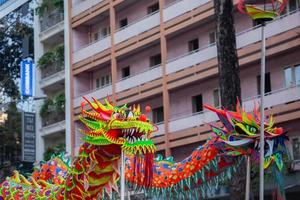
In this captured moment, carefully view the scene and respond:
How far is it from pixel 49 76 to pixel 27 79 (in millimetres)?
1400

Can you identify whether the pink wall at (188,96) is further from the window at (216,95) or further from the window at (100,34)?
the window at (100,34)

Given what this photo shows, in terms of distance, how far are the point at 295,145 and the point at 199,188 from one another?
12428 millimetres

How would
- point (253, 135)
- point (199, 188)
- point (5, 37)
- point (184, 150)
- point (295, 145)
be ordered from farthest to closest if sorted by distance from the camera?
1. point (5, 37)
2. point (184, 150)
3. point (295, 145)
4. point (199, 188)
5. point (253, 135)

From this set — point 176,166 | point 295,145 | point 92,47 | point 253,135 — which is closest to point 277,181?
point 253,135

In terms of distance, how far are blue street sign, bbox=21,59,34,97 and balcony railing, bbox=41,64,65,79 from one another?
1021 millimetres

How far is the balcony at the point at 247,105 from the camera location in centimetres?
2506

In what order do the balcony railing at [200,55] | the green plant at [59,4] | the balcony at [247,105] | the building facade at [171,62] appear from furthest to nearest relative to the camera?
1. the green plant at [59,4]
2. the building facade at [171,62]
3. the balcony railing at [200,55]
4. the balcony at [247,105]

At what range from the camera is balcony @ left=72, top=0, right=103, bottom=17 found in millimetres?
36719

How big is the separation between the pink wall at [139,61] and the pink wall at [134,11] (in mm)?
1884

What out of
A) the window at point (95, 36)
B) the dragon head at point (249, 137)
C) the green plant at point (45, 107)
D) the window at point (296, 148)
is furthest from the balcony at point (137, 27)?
the dragon head at point (249, 137)

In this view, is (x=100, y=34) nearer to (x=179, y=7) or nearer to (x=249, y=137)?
(x=179, y=7)

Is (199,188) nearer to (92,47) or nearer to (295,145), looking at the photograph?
(295,145)

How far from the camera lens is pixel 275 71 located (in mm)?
26562

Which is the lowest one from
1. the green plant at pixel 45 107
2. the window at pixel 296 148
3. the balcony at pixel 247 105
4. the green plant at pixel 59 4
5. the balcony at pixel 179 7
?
the window at pixel 296 148
